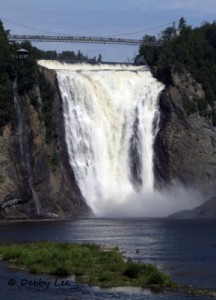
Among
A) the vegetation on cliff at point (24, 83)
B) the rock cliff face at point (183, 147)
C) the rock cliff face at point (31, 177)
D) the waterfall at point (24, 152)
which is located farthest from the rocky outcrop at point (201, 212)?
the vegetation on cliff at point (24, 83)

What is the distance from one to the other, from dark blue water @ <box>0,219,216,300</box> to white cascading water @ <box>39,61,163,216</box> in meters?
19.4

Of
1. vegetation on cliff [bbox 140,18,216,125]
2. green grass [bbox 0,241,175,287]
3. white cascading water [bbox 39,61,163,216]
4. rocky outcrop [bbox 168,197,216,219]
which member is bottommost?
green grass [bbox 0,241,175,287]

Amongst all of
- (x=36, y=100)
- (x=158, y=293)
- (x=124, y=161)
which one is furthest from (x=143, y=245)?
(x=124, y=161)

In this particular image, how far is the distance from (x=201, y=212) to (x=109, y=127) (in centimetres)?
2469

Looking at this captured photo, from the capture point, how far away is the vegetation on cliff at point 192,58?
6284 inches

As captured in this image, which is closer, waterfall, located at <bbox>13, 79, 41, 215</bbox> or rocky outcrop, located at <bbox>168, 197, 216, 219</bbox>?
waterfall, located at <bbox>13, 79, 41, 215</bbox>

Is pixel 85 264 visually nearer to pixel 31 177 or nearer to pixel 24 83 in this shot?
pixel 31 177

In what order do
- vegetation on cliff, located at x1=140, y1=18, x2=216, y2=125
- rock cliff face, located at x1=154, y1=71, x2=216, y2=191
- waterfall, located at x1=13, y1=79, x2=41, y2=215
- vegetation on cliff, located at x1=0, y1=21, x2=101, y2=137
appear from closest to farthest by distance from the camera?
waterfall, located at x1=13, y1=79, x2=41, y2=215, vegetation on cliff, located at x1=0, y1=21, x2=101, y2=137, rock cliff face, located at x1=154, y1=71, x2=216, y2=191, vegetation on cliff, located at x1=140, y1=18, x2=216, y2=125

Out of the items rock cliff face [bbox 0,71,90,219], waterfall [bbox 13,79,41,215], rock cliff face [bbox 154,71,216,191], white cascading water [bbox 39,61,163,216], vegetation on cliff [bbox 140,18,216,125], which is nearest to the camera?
rock cliff face [bbox 0,71,90,219]

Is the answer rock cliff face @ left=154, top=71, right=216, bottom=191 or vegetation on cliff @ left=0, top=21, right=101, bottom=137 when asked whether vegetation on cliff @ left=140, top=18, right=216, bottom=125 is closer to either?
rock cliff face @ left=154, top=71, right=216, bottom=191

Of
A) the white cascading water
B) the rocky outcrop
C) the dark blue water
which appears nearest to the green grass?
the dark blue water

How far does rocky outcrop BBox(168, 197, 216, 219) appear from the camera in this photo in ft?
440

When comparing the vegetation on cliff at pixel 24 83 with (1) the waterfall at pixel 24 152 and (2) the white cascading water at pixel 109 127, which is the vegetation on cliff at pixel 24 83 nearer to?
(1) the waterfall at pixel 24 152

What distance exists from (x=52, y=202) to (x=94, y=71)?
28.1m
